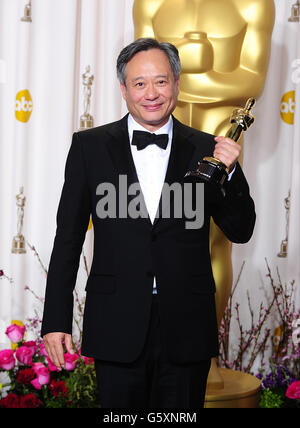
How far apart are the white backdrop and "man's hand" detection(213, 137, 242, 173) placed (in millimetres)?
1480

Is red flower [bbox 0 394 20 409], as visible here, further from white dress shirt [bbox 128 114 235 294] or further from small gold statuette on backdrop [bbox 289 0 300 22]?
small gold statuette on backdrop [bbox 289 0 300 22]

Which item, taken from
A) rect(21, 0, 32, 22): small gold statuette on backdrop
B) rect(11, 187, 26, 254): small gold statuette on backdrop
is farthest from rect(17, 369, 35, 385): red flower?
rect(21, 0, 32, 22): small gold statuette on backdrop

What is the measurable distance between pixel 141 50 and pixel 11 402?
138cm

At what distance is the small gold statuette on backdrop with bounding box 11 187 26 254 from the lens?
286 centimetres

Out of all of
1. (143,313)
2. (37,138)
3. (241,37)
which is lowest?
(143,313)

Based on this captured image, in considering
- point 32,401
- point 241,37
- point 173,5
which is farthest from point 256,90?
point 32,401

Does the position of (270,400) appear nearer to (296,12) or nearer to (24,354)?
(24,354)

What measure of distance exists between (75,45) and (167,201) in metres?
1.54

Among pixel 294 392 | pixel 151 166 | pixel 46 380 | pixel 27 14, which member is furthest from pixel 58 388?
pixel 27 14

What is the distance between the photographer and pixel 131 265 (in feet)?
5.09

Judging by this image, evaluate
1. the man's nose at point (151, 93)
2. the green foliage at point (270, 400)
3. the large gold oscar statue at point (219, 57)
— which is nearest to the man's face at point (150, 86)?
the man's nose at point (151, 93)

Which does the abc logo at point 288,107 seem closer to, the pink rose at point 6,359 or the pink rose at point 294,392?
the pink rose at point 294,392

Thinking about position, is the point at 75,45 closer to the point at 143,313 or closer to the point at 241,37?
the point at 241,37

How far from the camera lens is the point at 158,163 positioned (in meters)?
1.64
